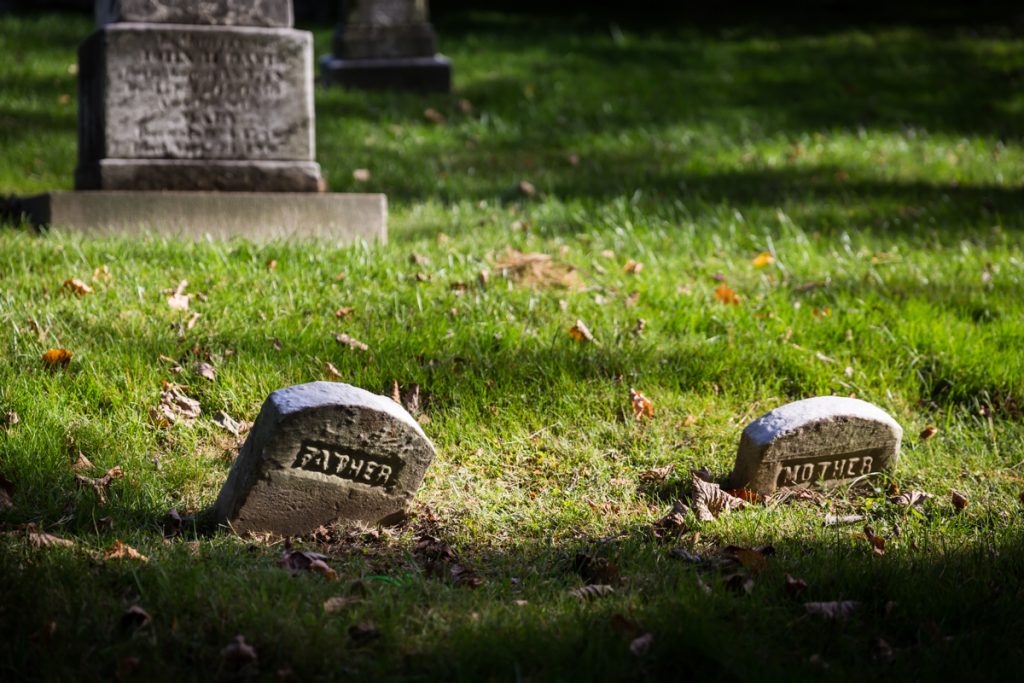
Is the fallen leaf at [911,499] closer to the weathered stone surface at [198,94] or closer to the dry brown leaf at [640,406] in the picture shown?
the dry brown leaf at [640,406]

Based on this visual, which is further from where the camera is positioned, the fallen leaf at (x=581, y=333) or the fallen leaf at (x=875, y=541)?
the fallen leaf at (x=581, y=333)

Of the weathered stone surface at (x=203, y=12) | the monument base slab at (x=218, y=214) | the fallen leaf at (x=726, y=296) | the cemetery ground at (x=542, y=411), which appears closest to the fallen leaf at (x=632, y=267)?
the cemetery ground at (x=542, y=411)

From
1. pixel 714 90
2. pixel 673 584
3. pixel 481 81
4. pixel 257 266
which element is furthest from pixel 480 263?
pixel 714 90

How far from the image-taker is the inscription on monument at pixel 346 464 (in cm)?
299

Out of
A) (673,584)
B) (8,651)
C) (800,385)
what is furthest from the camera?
(800,385)

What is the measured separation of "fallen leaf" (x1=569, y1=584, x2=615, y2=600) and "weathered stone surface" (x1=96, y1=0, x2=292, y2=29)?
412 centimetres

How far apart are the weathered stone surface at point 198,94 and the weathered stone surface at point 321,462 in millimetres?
3127

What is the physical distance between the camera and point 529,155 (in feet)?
27.4

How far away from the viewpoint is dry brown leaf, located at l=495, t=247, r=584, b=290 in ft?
16.8

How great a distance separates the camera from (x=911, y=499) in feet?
11.7

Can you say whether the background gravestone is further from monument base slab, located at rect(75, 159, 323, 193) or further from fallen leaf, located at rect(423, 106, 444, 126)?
fallen leaf, located at rect(423, 106, 444, 126)

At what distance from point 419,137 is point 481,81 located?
216 centimetres

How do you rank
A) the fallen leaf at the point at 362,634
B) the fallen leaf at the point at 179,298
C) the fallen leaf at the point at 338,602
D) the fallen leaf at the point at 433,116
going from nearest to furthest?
the fallen leaf at the point at 362,634 < the fallen leaf at the point at 338,602 < the fallen leaf at the point at 179,298 < the fallen leaf at the point at 433,116

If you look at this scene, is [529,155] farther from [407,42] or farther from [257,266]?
[257,266]
